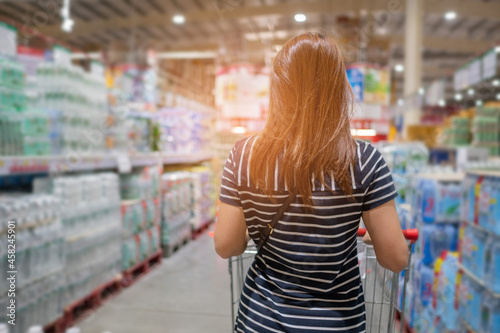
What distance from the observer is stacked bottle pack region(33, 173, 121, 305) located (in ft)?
11.1

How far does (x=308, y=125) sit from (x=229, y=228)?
38cm

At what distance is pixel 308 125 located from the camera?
1.17 m

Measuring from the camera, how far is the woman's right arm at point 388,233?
3.85ft

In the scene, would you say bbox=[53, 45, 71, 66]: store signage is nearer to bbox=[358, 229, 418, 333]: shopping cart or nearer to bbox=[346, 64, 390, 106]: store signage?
bbox=[346, 64, 390, 106]: store signage

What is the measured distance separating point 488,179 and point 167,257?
437cm

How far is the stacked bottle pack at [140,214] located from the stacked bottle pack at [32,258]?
4.55ft

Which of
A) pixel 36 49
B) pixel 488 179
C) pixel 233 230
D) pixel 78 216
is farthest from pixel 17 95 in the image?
pixel 488 179

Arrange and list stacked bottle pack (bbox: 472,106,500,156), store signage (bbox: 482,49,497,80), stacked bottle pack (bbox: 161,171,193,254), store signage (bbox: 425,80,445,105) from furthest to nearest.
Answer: stacked bottle pack (bbox: 472,106,500,156)
store signage (bbox: 425,80,445,105)
store signage (bbox: 482,49,497,80)
stacked bottle pack (bbox: 161,171,193,254)

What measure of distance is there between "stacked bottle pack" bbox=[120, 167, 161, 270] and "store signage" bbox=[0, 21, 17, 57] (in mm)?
2011

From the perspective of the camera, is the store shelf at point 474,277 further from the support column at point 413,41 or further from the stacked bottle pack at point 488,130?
the stacked bottle pack at point 488,130

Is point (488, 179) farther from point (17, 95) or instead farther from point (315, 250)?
point (17, 95)

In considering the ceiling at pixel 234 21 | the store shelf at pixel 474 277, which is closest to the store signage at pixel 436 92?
the ceiling at pixel 234 21

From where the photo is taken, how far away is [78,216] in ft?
11.8

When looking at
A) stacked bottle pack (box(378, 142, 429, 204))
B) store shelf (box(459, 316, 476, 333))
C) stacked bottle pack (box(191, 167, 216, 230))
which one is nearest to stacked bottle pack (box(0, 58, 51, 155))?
stacked bottle pack (box(378, 142, 429, 204))
